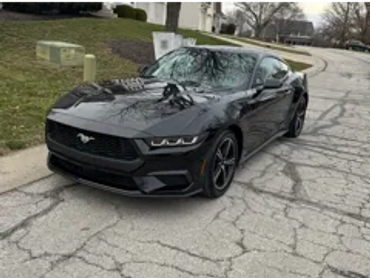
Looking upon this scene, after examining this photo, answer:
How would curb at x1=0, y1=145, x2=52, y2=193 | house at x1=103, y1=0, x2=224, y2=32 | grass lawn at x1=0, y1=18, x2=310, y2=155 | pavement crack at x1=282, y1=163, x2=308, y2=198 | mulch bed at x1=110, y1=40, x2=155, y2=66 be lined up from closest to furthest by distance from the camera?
curb at x1=0, y1=145, x2=52, y2=193 → pavement crack at x1=282, y1=163, x2=308, y2=198 → grass lawn at x1=0, y1=18, x2=310, y2=155 → mulch bed at x1=110, y1=40, x2=155, y2=66 → house at x1=103, y1=0, x2=224, y2=32

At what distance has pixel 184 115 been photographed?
3.68 m

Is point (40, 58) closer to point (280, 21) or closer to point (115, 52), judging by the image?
point (115, 52)

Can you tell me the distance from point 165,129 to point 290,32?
3576 inches

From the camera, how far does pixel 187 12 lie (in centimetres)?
3972

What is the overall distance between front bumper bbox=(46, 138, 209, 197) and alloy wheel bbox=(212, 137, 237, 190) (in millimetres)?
311

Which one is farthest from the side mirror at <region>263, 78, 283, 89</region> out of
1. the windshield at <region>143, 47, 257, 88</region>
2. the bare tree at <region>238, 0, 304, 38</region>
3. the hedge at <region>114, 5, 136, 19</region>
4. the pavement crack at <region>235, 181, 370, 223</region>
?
the bare tree at <region>238, 0, 304, 38</region>

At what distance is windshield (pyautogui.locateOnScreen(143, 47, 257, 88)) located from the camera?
4820 mm

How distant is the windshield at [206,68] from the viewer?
4.82 metres

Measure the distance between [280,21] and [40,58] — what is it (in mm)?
77304

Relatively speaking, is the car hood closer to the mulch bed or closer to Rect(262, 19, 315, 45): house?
the mulch bed

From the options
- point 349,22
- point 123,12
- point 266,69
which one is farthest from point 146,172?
point 349,22

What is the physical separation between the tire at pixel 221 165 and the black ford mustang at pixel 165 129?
0.03 feet

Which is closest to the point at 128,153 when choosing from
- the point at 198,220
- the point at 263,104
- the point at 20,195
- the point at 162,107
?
the point at 162,107

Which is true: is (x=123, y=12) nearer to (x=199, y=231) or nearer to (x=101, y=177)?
(x=101, y=177)
